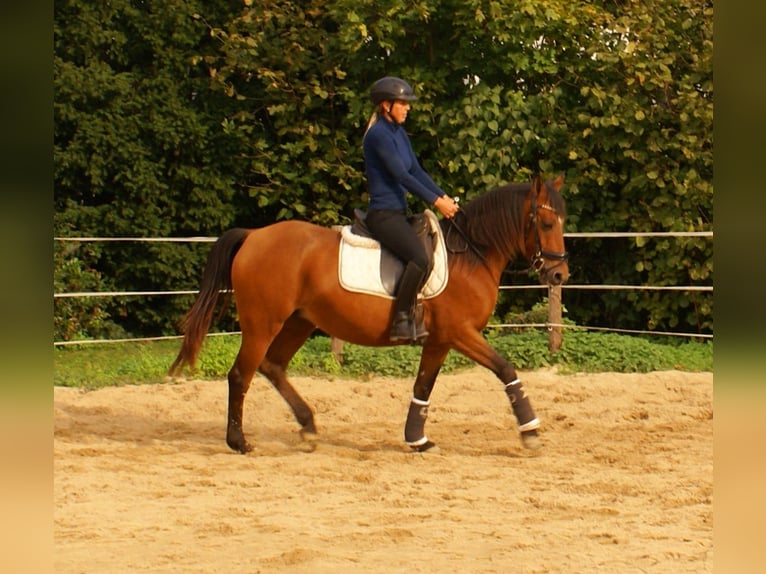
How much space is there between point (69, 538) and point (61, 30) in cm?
918

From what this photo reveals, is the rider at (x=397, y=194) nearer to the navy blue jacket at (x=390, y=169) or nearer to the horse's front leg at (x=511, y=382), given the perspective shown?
the navy blue jacket at (x=390, y=169)

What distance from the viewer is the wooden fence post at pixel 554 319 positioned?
430 inches

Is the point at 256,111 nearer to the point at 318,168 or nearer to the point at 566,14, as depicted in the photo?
the point at 318,168

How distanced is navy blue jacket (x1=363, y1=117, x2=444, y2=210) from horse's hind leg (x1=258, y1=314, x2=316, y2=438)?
3.77 ft

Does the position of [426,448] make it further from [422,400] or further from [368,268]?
[368,268]

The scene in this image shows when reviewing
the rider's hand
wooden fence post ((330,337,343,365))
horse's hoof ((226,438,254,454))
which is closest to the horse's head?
the rider's hand

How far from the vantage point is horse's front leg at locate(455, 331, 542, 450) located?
6.66 metres

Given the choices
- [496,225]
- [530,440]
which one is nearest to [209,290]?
[496,225]

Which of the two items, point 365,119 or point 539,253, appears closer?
point 539,253

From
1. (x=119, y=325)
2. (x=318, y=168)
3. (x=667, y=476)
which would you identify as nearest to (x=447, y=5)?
(x=318, y=168)

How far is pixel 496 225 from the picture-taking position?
6855mm

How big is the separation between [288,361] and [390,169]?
5.43 ft

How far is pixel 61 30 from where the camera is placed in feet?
40.9

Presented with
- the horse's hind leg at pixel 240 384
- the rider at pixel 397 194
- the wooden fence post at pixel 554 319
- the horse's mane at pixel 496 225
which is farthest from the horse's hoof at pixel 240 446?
the wooden fence post at pixel 554 319
